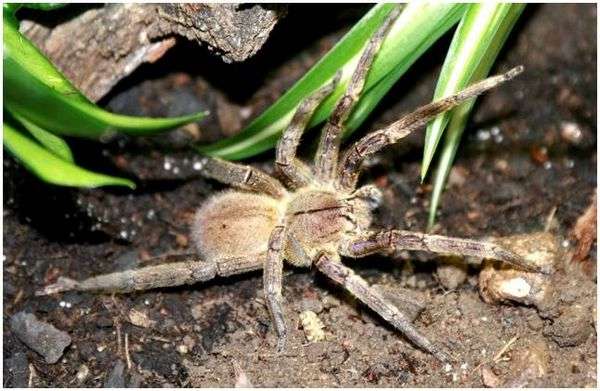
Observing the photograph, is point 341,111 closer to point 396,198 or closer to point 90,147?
point 396,198

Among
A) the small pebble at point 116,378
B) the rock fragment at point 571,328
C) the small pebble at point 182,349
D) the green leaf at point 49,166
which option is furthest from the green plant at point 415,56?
the small pebble at point 116,378

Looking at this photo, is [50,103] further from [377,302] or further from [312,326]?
[377,302]

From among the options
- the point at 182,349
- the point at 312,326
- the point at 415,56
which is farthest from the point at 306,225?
the point at 415,56

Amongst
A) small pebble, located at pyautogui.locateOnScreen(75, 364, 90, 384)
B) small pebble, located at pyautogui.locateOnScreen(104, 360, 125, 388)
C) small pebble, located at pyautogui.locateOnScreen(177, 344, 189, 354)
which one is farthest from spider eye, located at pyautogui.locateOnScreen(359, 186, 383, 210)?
small pebble, located at pyautogui.locateOnScreen(75, 364, 90, 384)

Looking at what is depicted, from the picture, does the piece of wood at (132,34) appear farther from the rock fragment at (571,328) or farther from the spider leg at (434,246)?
the rock fragment at (571,328)

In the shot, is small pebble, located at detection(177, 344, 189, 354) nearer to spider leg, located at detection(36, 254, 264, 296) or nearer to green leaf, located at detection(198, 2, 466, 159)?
spider leg, located at detection(36, 254, 264, 296)

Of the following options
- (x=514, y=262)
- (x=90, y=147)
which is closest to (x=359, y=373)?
(x=514, y=262)
